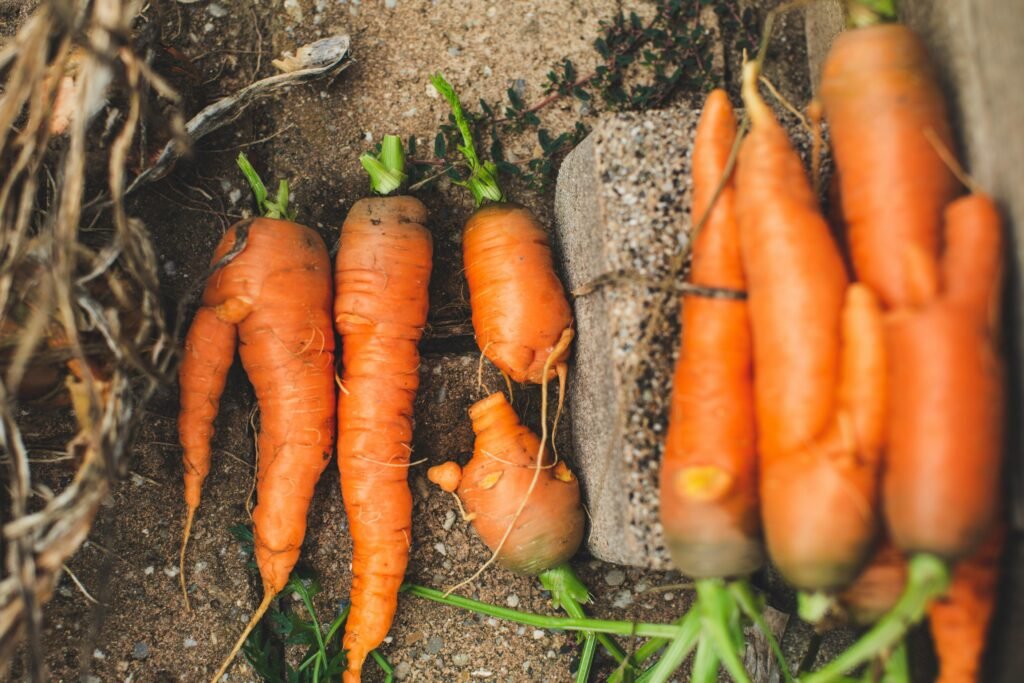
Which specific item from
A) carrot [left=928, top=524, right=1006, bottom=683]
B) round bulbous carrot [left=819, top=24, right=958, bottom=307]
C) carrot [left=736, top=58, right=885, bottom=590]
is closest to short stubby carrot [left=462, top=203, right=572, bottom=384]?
carrot [left=736, top=58, right=885, bottom=590]

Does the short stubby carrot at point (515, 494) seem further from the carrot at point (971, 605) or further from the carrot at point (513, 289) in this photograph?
the carrot at point (971, 605)

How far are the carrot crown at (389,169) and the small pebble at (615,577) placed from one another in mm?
1125

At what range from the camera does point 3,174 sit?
152 cm

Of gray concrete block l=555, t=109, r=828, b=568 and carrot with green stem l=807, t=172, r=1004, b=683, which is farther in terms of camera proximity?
gray concrete block l=555, t=109, r=828, b=568

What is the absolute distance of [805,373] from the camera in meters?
1.19

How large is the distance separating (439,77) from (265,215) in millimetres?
550

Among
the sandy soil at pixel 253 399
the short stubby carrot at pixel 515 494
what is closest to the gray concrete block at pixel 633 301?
the short stubby carrot at pixel 515 494

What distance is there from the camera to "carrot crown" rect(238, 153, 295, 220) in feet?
5.74

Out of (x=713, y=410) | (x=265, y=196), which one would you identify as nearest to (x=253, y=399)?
(x=265, y=196)

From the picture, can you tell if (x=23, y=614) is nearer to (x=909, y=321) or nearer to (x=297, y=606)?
(x=297, y=606)

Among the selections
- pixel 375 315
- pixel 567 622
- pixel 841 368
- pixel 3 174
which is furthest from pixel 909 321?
pixel 3 174

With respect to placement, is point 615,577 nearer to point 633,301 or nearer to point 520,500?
point 520,500

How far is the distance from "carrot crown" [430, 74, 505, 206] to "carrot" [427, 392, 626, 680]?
1.65ft

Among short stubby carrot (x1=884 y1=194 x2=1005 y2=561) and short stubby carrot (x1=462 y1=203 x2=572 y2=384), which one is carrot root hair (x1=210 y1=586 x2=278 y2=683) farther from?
short stubby carrot (x1=884 y1=194 x2=1005 y2=561)
